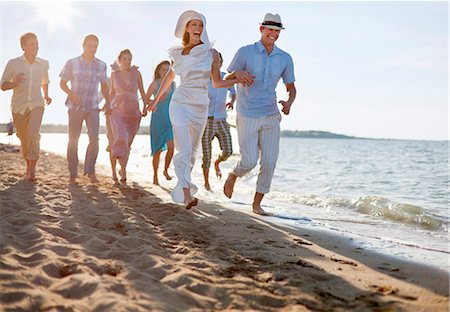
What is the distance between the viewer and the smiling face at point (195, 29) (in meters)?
5.32

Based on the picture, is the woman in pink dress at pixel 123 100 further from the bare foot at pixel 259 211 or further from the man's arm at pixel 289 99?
the man's arm at pixel 289 99

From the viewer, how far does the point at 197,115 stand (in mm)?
5559

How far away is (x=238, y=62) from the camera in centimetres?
581

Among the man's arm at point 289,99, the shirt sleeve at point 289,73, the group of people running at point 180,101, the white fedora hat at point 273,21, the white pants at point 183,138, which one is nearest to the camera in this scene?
the white pants at point 183,138

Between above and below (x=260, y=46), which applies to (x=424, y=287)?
below

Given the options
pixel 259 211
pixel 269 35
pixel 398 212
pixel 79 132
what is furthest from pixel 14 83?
pixel 398 212

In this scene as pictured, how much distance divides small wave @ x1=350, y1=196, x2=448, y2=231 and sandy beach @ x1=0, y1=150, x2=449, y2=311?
7.92ft

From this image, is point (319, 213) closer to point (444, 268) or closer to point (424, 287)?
point (444, 268)

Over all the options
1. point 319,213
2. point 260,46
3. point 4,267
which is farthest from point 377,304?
point 319,213

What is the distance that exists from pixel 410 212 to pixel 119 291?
18.9ft

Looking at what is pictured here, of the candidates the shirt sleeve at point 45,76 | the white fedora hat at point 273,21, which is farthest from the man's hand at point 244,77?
the shirt sleeve at point 45,76

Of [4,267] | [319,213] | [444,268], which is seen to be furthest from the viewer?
[319,213]

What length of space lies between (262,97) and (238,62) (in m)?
0.48

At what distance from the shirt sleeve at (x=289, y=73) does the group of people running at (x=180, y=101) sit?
0.01m
